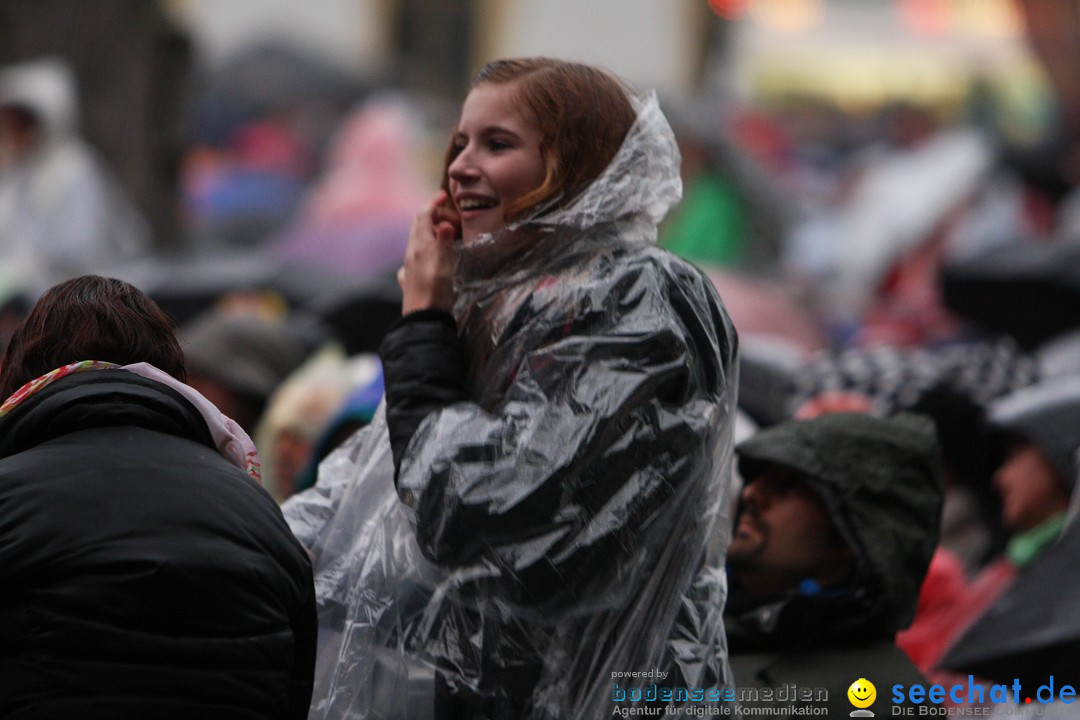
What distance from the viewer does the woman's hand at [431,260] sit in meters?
2.64

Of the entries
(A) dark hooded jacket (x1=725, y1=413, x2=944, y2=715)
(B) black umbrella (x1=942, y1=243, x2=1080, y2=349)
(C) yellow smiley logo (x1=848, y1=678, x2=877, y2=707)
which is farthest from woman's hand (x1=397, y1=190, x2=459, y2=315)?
(B) black umbrella (x1=942, y1=243, x2=1080, y2=349)

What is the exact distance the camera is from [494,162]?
266cm

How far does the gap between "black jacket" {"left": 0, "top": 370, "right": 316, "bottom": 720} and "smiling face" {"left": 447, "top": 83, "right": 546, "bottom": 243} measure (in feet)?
1.94

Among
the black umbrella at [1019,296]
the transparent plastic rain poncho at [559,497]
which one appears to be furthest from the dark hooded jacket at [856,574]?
the black umbrella at [1019,296]

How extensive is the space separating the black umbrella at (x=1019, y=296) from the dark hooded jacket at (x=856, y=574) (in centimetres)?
365

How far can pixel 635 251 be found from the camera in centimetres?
263

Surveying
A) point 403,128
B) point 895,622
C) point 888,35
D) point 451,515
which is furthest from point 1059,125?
point 888,35

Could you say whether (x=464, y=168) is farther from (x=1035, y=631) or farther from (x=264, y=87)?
(x=264, y=87)

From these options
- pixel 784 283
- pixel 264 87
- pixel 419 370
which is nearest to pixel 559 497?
pixel 419 370

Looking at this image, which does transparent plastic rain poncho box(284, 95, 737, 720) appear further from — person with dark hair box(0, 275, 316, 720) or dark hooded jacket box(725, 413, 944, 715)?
dark hooded jacket box(725, 413, 944, 715)

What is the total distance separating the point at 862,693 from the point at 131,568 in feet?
4.60

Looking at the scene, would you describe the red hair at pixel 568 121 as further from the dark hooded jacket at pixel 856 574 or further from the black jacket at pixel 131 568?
the dark hooded jacket at pixel 856 574

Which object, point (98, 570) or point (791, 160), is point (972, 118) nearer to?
point (791, 160)

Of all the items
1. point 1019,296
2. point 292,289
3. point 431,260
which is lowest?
point 292,289
